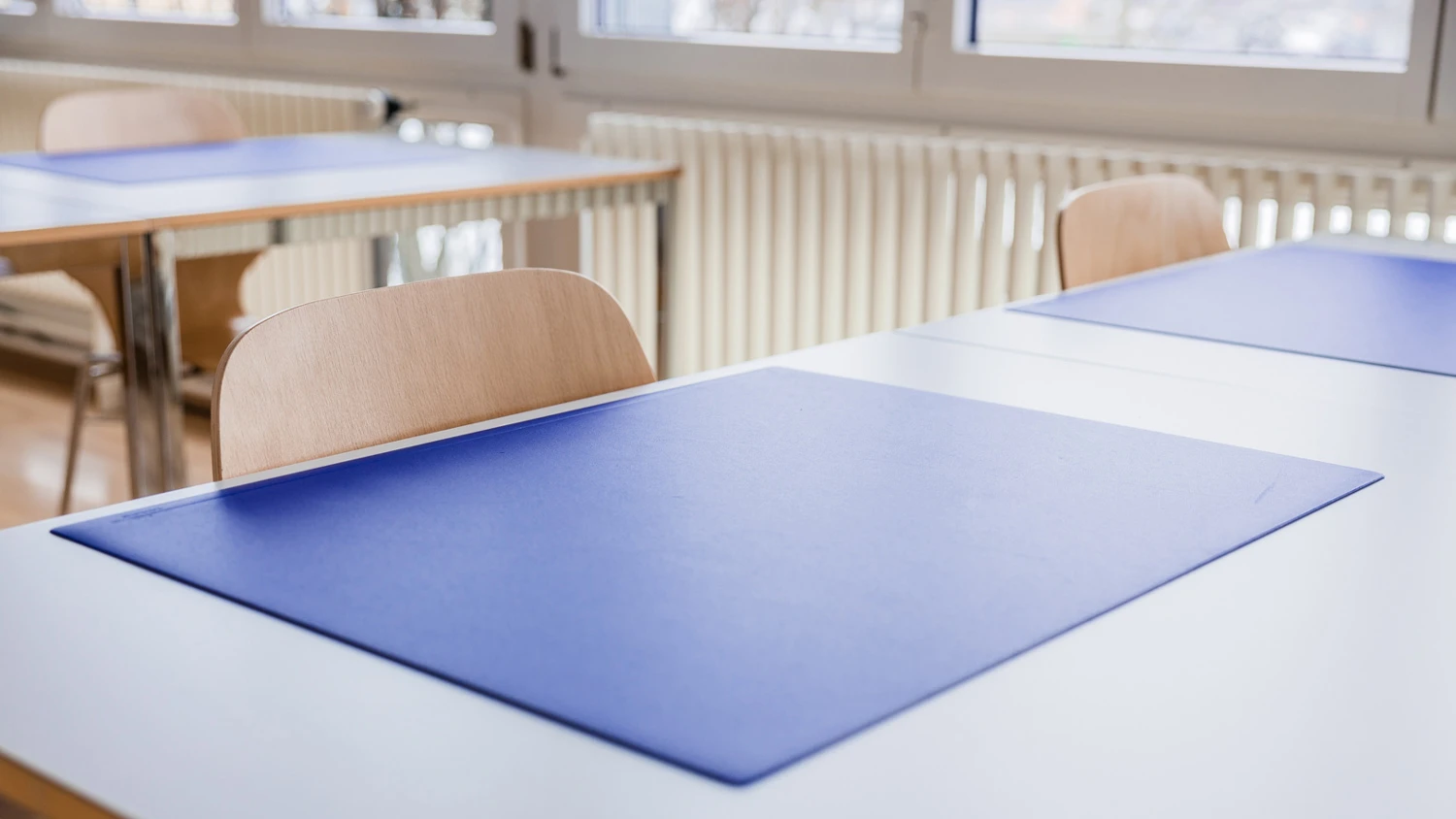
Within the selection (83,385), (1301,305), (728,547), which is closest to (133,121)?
(83,385)

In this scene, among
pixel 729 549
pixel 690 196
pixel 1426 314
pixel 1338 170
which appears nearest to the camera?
pixel 729 549

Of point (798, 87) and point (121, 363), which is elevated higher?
point (798, 87)

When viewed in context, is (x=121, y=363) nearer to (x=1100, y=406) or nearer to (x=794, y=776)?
(x=1100, y=406)

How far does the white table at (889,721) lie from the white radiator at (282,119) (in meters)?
2.70

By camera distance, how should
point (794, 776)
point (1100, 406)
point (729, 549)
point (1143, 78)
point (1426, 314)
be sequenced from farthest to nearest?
point (1143, 78), point (1426, 314), point (1100, 406), point (729, 549), point (794, 776)

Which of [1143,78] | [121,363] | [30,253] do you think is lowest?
[121,363]

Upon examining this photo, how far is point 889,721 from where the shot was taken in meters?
0.59

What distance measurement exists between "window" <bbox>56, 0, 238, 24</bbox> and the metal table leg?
2013 millimetres

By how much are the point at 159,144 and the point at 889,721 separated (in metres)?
2.47

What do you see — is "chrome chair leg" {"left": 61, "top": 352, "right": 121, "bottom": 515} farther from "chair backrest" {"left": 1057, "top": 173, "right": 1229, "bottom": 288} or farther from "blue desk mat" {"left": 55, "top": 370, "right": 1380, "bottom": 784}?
"blue desk mat" {"left": 55, "top": 370, "right": 1380, "bottom": 784}

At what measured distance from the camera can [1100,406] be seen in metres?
1.05

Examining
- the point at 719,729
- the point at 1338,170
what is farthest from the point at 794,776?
the point at 1338,170

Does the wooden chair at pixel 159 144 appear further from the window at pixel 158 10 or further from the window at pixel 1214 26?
the window at pixel 1214 26

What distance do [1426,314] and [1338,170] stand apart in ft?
3.22
